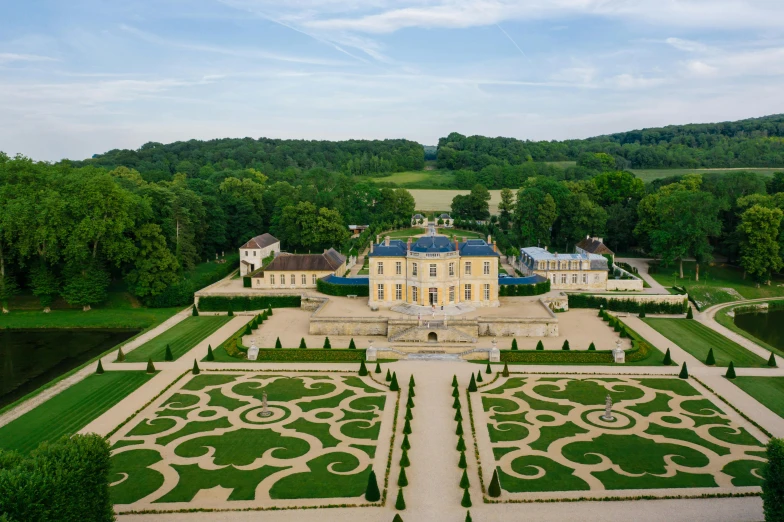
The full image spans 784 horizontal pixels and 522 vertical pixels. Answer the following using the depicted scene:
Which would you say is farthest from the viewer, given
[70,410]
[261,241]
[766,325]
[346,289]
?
[261,241]

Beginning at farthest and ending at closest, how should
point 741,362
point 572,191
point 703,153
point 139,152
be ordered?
point 139,152
point 703,153
point 572,191
point 741,362

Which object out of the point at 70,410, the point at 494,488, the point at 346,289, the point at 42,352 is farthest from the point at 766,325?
the point at 42,352

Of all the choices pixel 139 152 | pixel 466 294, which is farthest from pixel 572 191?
pixel 139 152

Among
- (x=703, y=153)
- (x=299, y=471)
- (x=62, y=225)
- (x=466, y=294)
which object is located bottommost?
(x=299, y=471)

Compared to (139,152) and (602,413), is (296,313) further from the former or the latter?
(139,152)

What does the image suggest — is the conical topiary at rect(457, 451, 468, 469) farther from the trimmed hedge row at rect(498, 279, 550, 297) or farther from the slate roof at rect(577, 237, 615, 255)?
the slate roof at rect(577, 237, 615, 255)

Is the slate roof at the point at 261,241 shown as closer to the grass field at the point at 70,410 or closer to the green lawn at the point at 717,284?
the grass field at the point at 70,410

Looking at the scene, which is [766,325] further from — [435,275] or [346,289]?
[346,289]
